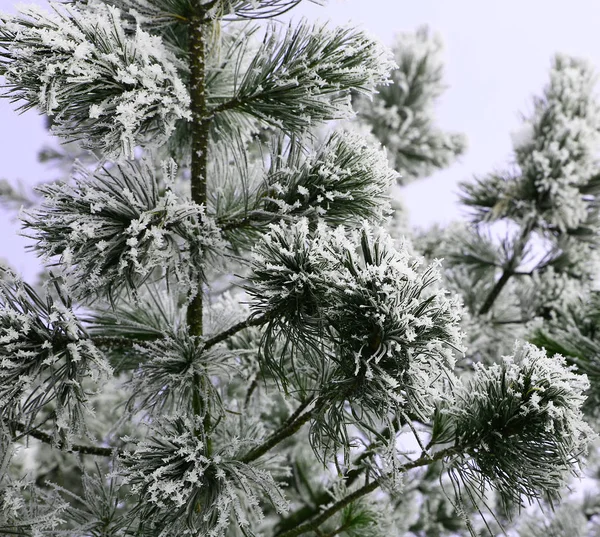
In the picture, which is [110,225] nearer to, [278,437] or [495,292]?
[278,437]

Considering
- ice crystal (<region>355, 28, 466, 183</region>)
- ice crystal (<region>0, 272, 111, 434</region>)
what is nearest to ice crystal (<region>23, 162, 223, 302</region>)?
ice crystal (<region>0, 272, 111, 434</region>)

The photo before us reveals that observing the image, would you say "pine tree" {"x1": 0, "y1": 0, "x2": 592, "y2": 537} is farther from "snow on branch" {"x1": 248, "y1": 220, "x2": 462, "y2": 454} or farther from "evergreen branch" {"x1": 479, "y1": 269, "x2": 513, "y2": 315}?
"evergreen branch" {"x1": 479, "y1": 269, "x2": 513, "y2": 315}

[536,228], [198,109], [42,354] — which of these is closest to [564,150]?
[536,228]

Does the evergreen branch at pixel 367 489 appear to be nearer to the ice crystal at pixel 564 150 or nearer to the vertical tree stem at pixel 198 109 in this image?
the vertical tree stem at pixel 198 109

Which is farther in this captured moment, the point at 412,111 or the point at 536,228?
the point at 412,111

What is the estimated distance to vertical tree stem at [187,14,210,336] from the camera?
194 centimetres

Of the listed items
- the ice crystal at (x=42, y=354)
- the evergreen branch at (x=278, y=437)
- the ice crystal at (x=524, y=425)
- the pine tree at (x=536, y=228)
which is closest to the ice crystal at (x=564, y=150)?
the pine tree at (x=536, y=228)

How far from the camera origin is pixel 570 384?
4.82 ft

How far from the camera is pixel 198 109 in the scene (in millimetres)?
Result: 1949

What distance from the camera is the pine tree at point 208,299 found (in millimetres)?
1448

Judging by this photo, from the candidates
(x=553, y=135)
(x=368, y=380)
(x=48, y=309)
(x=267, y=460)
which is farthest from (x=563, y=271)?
(x=48, y=309)

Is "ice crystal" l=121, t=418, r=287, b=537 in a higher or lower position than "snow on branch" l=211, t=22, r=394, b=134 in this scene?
lower

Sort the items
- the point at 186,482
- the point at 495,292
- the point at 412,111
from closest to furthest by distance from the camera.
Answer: the point at 186,482 < the point at 495,292 < the point at 412,111

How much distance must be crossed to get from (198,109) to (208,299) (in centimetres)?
61
